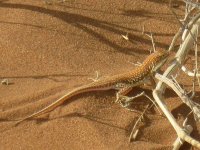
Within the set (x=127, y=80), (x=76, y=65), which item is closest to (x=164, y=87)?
(x=127, y=80)

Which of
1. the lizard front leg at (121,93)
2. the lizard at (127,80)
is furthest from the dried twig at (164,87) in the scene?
the lizard front leg at (121,93)

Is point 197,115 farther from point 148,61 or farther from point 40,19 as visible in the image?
point 40,19

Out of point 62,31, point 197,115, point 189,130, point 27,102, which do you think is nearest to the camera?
point 197,115

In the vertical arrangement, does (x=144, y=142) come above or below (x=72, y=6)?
below

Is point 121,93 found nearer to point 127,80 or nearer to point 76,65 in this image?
point 127,80

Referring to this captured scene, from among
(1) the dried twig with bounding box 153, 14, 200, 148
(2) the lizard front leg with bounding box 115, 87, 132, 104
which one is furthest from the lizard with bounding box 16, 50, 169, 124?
(1) the dried twig with bounding box 153, 14, 200, 148

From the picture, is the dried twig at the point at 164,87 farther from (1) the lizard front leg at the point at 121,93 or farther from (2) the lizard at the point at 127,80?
(1) the lizard front leg at the point at 121,93

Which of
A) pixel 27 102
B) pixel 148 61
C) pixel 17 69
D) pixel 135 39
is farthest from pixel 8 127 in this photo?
pixel 135 39

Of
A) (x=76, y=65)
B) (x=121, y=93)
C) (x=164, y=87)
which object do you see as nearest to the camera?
(x=164, y=87)

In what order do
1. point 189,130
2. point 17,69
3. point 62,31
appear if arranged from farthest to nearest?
point 62,31, point 17,69, point 189,130

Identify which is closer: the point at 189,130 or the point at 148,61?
the point at 189,130
